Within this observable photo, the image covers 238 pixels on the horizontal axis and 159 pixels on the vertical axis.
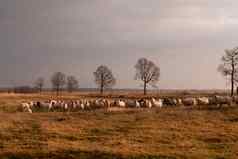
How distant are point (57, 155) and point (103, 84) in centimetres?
8668

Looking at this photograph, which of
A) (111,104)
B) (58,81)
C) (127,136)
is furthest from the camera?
(58,81)

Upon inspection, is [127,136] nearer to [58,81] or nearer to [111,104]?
[111,104]

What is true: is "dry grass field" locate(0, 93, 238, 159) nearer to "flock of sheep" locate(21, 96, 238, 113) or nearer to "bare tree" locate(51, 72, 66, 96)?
"flock of sheep" locate(21, 96, 238, 113)

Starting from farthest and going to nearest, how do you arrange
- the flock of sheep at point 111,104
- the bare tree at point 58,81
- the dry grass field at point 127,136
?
the bare tree at point 58,81 → the flock of sheep at point 111,104 → the dry grass field at point 127,136

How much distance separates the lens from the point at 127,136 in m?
22.2

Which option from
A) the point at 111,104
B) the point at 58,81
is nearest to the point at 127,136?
the point at 111,104

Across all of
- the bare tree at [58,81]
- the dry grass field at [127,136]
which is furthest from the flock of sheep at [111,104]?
the bare tree at [58,81]

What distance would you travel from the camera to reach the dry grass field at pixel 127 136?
17797mm

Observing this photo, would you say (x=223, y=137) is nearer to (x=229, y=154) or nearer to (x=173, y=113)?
(x=229, y=154)


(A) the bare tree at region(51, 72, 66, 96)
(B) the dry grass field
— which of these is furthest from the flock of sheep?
(A) the bare tree at region(51, 72, 66, 96)

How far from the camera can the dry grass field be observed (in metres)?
17.8

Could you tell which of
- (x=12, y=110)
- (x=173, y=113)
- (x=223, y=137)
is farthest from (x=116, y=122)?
(x=12, y=110)

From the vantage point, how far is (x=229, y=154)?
17.5m

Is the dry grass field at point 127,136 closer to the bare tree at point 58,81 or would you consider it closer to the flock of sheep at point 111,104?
the flock of sheep at point 111,104
